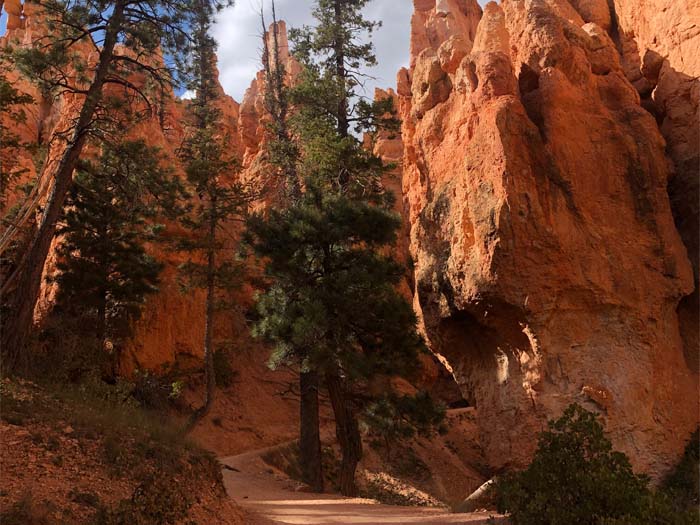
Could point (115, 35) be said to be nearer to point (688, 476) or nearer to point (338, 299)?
point (338, 299)

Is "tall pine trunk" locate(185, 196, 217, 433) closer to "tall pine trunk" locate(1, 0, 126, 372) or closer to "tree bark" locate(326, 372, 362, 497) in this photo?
"tree bark" locate(326, 372, 362, 497)

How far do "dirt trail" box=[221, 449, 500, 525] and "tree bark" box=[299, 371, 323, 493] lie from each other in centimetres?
49

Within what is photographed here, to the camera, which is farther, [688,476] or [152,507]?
[688,476]

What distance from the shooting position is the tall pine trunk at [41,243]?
9.73m

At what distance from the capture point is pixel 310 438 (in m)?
14.7

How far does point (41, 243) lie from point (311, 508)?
728 centimetres

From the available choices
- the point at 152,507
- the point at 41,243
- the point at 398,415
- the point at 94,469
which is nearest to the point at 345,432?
the point at 398,415

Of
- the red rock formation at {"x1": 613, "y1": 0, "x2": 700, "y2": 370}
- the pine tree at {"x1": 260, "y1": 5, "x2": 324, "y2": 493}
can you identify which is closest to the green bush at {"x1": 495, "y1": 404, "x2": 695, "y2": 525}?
the pine tree at {"x1": 260, "y1": 5, "x2": 324, "y2": 493}

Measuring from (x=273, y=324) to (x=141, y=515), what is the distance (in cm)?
689

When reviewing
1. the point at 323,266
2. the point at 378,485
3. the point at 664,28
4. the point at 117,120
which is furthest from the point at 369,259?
the point at 664,28

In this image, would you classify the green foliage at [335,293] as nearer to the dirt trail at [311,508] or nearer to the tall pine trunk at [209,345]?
the dirt trail at [311,508]

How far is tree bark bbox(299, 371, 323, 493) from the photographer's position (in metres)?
14.3

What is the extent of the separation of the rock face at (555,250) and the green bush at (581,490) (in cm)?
524

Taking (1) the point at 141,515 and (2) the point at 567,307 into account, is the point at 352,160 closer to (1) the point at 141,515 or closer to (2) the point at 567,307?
(2) the point at 567,307
